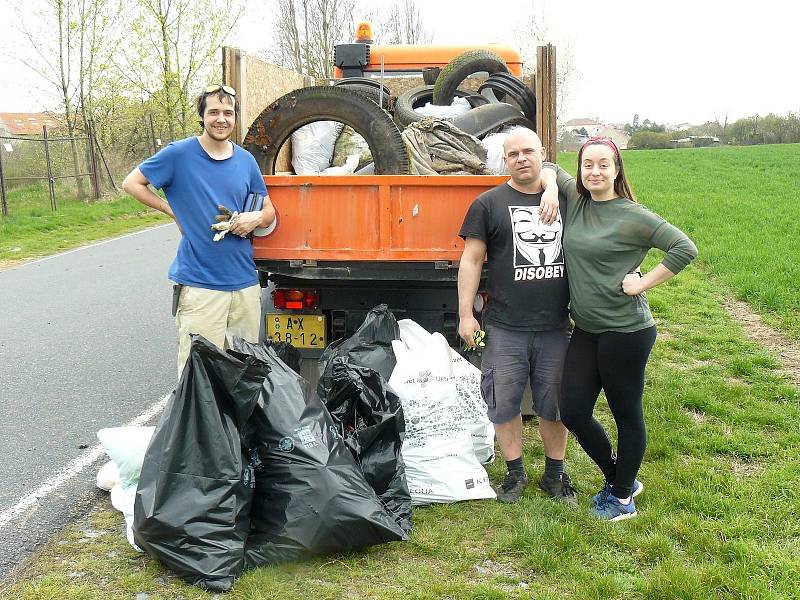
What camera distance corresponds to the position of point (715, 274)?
9977mm

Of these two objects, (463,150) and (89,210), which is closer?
(463,150)

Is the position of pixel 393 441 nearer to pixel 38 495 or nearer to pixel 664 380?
pixel 38 495

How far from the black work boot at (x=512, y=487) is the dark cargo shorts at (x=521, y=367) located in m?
0.30

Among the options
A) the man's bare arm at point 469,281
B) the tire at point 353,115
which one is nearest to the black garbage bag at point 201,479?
the man's bare arm at point 469,281

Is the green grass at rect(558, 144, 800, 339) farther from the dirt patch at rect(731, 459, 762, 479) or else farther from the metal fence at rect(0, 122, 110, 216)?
the metal fence at rect(0, 122, 110, 216)

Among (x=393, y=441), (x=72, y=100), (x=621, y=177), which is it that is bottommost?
(x=393, y=441)

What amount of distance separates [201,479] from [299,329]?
5.57 feet

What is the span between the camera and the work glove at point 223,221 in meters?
3.64

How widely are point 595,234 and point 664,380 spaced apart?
2.63m

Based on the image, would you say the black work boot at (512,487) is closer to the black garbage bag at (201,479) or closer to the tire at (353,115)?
the black garbage bag at (201,479)

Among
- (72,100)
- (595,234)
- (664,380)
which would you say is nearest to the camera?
(595,234)

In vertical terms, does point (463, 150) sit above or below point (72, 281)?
above

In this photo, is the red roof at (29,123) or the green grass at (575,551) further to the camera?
the red roof at (29,123)

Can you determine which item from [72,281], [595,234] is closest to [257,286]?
[595,234]
